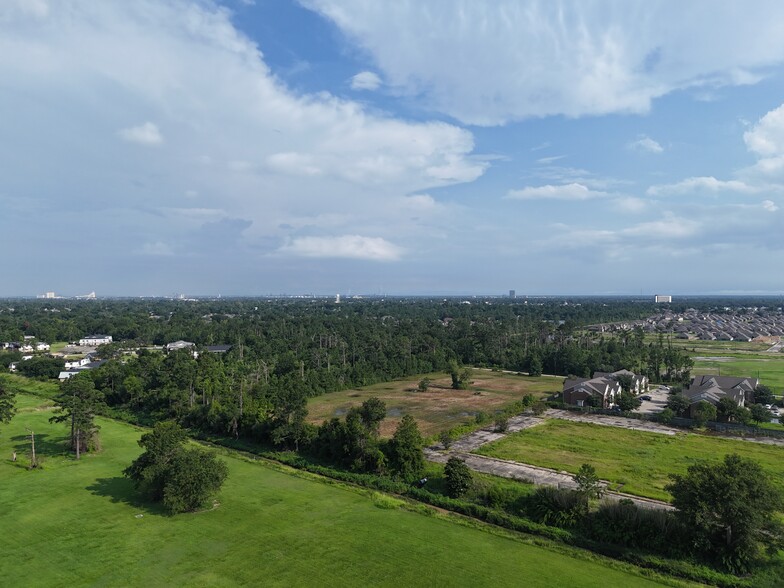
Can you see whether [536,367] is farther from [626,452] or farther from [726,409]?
[626,452]


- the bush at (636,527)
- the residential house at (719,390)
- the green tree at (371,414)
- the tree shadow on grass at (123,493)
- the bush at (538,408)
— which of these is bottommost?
the tree shadow on grass at (123,493)

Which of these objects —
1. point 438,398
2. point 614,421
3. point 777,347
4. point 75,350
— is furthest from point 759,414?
point 75,350

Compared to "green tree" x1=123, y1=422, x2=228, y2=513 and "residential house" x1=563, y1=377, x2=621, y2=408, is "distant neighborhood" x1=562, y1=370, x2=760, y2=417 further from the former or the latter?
"green tree" x1=123, y1=422, x2=228, y2=513

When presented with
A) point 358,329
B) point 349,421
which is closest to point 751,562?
point 349,421

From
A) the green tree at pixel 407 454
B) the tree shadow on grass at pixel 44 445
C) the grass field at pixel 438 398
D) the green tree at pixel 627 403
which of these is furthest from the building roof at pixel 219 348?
the green tree at pixel 627 403

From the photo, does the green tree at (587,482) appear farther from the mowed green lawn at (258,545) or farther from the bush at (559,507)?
the mowed green lawn at (258,545)

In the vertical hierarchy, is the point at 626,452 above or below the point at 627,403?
below
